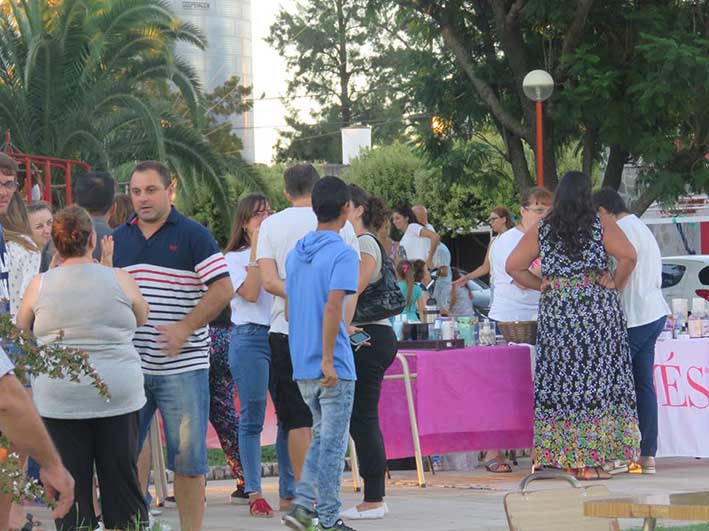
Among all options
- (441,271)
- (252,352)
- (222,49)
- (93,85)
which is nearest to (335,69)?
(222,49)

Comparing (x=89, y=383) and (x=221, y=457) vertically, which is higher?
(x=89, y=383)

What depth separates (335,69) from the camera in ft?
215

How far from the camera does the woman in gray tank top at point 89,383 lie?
6180 millimetres

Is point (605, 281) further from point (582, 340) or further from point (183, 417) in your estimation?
point (183, 417)

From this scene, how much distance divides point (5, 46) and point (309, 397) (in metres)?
18.8

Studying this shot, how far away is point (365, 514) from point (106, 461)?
2.41 meters

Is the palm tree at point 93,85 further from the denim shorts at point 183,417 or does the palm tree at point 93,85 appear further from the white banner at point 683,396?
the denim shorts at point 183,417

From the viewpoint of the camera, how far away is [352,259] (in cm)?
727

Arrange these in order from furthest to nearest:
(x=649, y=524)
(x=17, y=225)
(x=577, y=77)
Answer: (x=577, y=77), (x=17, y=225), (x=649, y=524)

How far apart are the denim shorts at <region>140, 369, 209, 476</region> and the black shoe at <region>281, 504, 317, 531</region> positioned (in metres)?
0.56

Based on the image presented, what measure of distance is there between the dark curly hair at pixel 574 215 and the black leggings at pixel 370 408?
1.83m

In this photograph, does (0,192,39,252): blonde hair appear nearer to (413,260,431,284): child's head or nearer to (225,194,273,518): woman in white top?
(225,194,273,518): woman in white top

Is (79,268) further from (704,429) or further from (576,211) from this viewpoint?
(704,429)

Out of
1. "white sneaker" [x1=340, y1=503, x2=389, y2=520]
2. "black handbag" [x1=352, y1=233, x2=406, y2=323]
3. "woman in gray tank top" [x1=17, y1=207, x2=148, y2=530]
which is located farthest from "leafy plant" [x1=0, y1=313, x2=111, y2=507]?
"white sneaker" [x1=340, y1=503, x2=389, y2=520]
